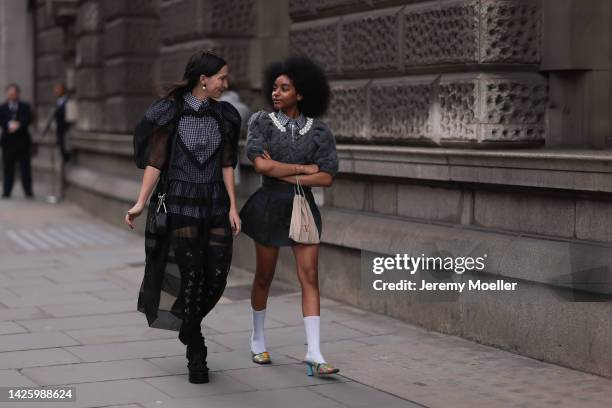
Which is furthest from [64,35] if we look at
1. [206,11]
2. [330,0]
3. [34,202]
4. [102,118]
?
[330,0]

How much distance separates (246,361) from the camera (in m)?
7.04

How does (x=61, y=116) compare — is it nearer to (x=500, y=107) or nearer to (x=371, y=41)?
(x=371, y=41)

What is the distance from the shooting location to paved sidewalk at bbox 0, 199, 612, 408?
20.1 feet

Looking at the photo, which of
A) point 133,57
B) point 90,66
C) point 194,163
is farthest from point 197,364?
point 90,66

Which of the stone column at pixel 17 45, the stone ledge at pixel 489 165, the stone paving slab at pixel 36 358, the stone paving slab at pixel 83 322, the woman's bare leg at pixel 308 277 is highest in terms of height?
the stone column at pixel 17 45

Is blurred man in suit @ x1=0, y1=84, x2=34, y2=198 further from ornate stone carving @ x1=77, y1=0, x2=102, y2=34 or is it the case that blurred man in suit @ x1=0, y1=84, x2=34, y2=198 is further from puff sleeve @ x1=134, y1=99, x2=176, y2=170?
puff sleeve @ x1=134, y1=99, x2=176, y2=170

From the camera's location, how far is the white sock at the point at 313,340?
655 cm

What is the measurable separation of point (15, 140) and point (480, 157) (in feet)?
44.0

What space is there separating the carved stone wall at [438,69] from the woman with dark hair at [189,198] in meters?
1.85

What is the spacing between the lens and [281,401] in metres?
6.06

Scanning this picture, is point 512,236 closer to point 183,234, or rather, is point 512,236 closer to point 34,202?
point 183,234

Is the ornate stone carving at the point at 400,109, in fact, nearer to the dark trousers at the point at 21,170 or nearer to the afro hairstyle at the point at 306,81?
the afro hairstyle at the point at 306,81


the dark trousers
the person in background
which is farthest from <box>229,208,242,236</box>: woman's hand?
the dark trousers

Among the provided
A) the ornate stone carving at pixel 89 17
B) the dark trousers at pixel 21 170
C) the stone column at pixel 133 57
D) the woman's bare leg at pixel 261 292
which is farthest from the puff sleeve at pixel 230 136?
the dark trousers at pixel 21 170
